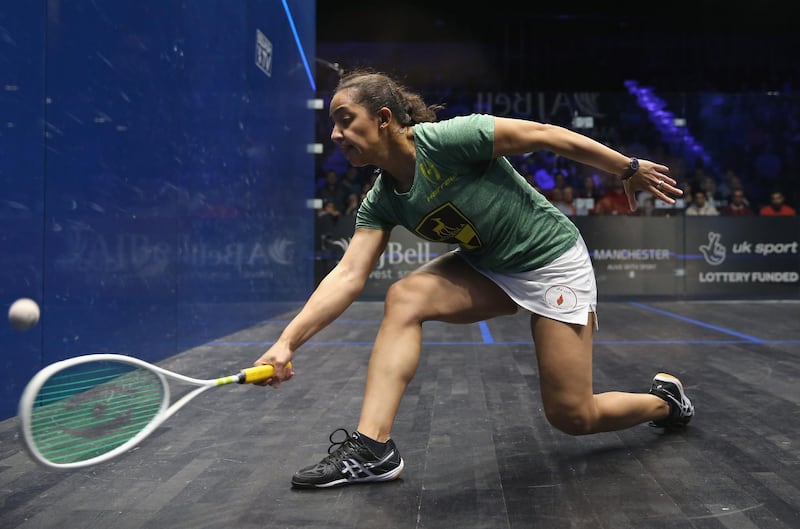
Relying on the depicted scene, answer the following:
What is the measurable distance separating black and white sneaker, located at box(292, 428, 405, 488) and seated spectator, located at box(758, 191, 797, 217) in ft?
24.1

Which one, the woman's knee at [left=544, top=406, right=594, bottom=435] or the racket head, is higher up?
the racket head

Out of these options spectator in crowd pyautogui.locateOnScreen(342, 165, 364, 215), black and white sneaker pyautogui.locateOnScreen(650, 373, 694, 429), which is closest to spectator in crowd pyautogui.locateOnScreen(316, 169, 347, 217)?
spectator in crowd pyautogui.locateOnScreen(342, 165, 364, 215)

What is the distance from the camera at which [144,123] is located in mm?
3113

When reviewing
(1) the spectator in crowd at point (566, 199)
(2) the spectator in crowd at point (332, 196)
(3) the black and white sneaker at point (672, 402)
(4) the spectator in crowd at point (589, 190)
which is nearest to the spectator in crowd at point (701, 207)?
(4) the spectator in crowd at point (589, 190)

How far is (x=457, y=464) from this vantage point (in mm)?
1742

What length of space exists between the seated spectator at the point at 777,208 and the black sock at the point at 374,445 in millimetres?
7338

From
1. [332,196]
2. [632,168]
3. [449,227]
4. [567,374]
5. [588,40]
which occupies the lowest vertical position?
[567,374]

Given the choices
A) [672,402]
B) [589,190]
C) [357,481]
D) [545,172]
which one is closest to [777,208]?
[589,190]

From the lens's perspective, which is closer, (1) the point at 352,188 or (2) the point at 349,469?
(2) the point at 349,469

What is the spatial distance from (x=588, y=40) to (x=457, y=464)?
11039 millimetres

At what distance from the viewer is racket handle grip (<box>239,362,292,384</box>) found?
1307 millimetres

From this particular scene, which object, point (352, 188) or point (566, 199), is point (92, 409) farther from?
point (566, 199)

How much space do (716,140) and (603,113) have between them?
4.30 ft

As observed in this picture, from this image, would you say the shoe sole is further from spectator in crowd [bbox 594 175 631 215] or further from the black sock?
spectator in crowd [bbox 594 175 631 215]
